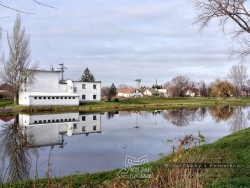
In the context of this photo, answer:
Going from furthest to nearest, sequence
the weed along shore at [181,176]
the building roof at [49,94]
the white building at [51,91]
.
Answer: the white building at [51,91] < the building roof at [49,94] < the weed along shore at [181,176]

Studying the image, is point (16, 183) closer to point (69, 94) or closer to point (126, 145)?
point (126, 145)

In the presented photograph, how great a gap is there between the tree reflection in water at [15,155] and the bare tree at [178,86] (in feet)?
206

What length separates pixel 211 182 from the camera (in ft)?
16.5

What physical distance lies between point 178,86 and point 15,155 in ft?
235

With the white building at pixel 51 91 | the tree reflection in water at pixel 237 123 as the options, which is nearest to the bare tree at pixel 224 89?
the white building at pixel 51 91

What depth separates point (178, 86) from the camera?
7838 centimetres

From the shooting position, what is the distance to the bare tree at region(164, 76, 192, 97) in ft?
245

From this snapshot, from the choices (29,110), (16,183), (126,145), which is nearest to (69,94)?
(29,110)

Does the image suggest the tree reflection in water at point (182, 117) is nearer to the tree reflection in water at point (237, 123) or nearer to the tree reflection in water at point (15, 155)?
the tree reflection in water at point (237, 123)

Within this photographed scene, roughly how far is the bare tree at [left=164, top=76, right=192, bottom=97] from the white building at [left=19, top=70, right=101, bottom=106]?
3894cm

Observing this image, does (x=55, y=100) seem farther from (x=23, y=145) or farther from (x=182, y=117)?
(x=23, y=145)

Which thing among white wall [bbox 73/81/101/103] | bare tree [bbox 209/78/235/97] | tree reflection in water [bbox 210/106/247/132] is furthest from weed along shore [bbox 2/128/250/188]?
bare tree [bbox 209/78/235/97]

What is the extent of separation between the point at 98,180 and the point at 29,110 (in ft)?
87.7

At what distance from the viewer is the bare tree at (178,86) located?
245ft
